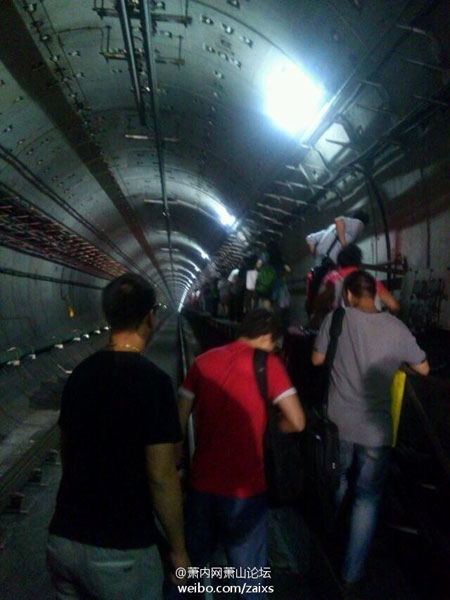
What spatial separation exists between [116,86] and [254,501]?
6949 millimetres

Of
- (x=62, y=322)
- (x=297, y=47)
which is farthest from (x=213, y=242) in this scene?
(x=297, y=47)

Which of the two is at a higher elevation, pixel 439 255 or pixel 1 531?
pixel 439 255

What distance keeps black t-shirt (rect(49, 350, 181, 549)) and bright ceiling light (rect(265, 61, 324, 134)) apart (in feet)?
16.9

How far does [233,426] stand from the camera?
2939mm

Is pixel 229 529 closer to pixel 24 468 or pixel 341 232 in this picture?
pixel 341 232

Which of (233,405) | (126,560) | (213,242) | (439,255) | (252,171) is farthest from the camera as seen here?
(213,242)

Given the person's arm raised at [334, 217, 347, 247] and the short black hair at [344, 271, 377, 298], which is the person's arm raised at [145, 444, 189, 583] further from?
the person's arm raised at [334, 217, 347, 247]

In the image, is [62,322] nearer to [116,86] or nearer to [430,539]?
[116,86]

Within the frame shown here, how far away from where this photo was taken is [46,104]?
8078mm

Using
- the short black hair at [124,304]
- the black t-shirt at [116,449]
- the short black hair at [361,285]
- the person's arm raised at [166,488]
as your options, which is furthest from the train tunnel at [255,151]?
the short black hair at [124,304]

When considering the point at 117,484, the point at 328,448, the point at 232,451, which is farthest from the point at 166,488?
the point at 328,448

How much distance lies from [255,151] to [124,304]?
7.76 metres

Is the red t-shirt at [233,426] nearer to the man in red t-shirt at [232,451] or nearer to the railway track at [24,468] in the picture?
the man in red t-shirt at [232,451]

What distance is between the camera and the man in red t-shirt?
9.65ft
